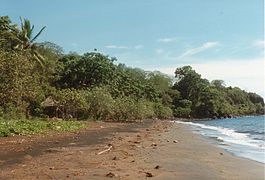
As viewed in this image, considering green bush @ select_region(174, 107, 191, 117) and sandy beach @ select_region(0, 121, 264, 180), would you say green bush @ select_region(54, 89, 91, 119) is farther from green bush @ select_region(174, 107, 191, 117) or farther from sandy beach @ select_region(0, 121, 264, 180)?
green bush @ select_region(174, 107, 191, 117)

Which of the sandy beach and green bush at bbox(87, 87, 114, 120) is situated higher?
green bush at bbox(87, 87, 114, 120)

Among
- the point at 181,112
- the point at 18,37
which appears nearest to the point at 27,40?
the point at 18,37

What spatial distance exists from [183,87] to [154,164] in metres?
97.7

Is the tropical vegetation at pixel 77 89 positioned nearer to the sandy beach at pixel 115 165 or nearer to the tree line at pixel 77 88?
the tree line at pixel 77 88

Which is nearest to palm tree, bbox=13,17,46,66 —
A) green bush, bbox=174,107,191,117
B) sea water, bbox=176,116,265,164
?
sea water, bbox=176,116,265,164

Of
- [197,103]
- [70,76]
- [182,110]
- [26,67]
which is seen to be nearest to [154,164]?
[26,67]

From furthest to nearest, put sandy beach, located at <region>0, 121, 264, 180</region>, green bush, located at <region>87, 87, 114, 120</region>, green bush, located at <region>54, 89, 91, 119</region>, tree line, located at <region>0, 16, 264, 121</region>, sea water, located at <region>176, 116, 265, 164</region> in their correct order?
green bush, located at <region>87, 87, 114, 120</region> < green bush, located at <region>54, 89, 91, 119</region> < tree line, located at <region>0, 16, 264, 121</region> < sea water, located at <region>176, 116, 265, 164</region> < sandy beach, located at <region>0, 121, 264, 180</region>

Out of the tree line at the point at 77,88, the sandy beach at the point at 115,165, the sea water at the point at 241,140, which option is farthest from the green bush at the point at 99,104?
the sandy beach at the point at 115,165

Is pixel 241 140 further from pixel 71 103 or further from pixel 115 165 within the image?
pixel 71 103

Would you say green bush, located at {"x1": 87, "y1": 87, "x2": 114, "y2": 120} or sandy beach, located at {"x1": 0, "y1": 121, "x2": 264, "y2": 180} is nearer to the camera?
sandy beach, located at {"x1": 0, "y1": 121, "x2": 264, "y2": 180}

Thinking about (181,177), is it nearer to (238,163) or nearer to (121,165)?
(121,165)

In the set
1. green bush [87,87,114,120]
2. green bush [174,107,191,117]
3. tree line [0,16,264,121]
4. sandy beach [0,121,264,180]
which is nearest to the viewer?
sandy beach [0,121,264,180]

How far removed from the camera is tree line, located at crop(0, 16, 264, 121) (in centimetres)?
2406

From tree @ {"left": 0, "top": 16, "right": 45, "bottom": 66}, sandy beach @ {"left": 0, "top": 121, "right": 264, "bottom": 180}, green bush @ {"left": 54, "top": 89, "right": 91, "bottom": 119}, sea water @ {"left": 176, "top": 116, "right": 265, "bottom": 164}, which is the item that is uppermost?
tree @ {"left": 0, "top": 16, "right": 45, "bottom": 66}
